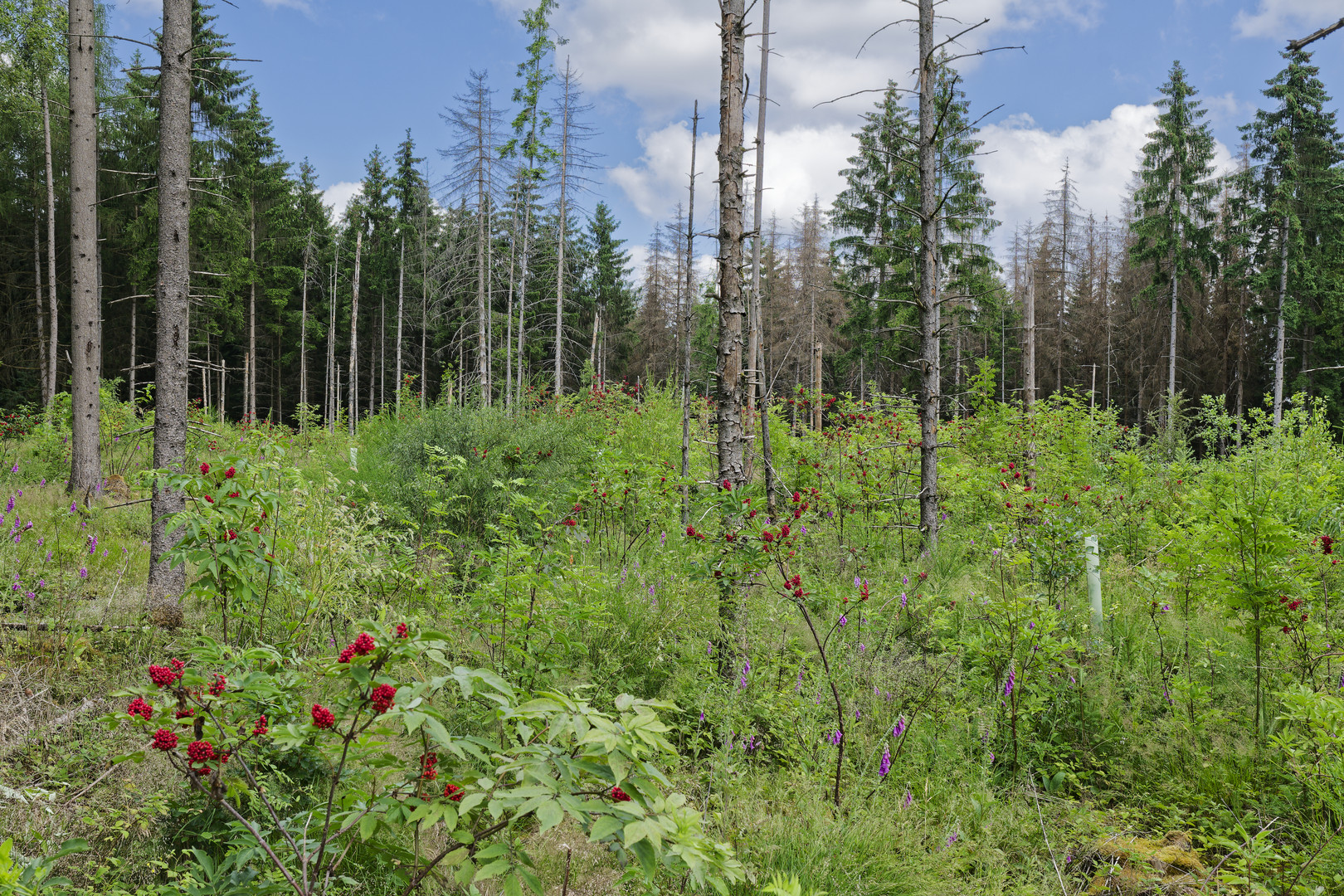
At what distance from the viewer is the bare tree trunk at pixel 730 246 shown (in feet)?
14.0

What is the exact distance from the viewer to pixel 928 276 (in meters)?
6.89

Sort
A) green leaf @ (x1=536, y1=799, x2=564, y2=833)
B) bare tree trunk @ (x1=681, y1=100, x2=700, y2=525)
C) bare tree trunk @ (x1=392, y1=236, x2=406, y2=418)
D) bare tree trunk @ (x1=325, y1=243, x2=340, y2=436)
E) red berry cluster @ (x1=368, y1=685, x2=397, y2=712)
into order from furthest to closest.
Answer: bare tree trunk @ (x1=325, y1=243, x2=340, y2=436)
bare tree trunk @ (x1=392, y1=236, x2=406, y2=418)
bare tree trunk @ (x1=681, y1=100, x2=700, y2=525)
red berry cluster @ (x1=368, y1=685, x2=397, y2=712)
green leaf @ (x1=536, y1=799, x2=564, y2=833)

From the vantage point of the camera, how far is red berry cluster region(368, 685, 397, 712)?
1.37 meters

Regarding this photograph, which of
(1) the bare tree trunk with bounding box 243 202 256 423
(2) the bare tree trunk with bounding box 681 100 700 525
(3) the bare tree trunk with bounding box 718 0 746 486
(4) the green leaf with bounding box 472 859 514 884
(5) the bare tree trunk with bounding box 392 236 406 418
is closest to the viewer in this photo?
(4) the green leaf with bounding box 472 859 514 884

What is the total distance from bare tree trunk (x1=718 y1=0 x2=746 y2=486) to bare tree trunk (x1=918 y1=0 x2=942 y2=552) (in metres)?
3.17

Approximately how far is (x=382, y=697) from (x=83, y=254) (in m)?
9.30

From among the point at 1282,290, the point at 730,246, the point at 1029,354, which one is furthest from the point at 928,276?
the point at 1282,290

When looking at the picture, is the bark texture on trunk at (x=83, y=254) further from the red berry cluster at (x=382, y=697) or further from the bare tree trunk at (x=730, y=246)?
the red berry cluster at (x=382, y=697)

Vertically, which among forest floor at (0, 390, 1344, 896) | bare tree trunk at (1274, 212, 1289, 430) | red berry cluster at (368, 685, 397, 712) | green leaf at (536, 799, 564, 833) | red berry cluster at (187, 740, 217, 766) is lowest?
forest floor at (0, 390, 1344, 896)

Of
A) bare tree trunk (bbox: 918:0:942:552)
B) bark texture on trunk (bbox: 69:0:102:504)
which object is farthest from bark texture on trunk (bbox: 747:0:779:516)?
bark texture on trunk (bbox: 69:0:102:504)

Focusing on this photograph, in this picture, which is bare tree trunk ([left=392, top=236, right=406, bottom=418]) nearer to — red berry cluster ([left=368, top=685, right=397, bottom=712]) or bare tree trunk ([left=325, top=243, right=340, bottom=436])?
bare tree trunk ([left=325, top=243, right=340, bottom=436])

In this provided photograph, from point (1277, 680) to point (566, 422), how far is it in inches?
349

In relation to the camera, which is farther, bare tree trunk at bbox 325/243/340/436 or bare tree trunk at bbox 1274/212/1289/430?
bare tree trunk at bbox 325/243/340/436

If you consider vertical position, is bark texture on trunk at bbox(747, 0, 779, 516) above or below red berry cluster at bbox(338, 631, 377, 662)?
above
